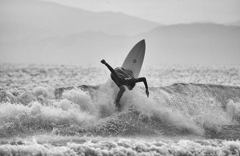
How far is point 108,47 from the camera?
131m

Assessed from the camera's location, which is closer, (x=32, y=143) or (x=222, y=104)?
(x=32, y=143)

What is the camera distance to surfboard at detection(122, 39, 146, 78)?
1383 cm

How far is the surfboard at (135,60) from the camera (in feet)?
45.4

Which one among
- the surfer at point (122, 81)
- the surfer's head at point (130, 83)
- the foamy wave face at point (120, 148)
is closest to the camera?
the foamy wave face at point (120, 148)

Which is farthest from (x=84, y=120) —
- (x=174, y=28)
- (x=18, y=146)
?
(x=174, y=28)

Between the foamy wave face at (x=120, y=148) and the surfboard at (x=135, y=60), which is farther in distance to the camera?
the surfboard at (x=135, y=60)

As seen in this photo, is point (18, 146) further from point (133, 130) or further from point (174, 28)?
point (174, 28)

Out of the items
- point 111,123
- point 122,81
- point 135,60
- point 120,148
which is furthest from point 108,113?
point 120,148

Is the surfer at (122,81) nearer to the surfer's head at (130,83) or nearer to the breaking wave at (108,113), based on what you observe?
the surfer's head at (130,83)

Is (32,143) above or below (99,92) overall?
below

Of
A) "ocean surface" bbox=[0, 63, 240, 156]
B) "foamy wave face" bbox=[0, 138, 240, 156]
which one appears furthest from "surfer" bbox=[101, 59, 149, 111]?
"foamy wave face" bbox=[0, 138, 240, 156]

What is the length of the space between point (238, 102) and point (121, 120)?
20.6 ft

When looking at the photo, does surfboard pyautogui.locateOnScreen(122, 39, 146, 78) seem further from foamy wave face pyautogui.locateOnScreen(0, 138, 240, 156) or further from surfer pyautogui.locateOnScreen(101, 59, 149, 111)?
foamy wave face pyautogui.locateOnScreen(0, 138, 240, 156)

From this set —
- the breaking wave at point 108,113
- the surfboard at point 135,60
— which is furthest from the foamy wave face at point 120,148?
the surfboard at point 135,60
